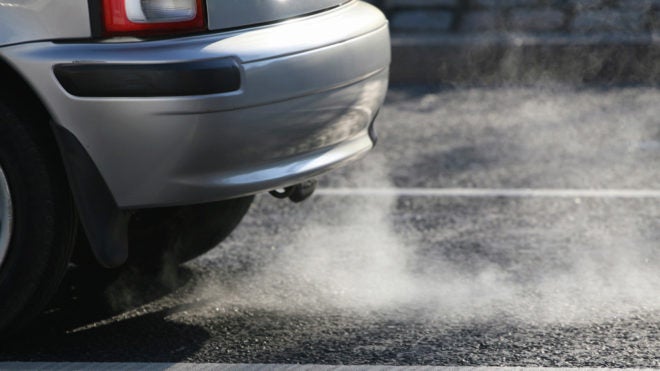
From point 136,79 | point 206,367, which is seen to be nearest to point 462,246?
point 206,367

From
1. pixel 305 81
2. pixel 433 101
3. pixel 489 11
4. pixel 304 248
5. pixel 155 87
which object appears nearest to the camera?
pixel 155 87

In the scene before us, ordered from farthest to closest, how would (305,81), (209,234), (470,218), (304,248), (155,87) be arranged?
(470,218)
(304,248)
(209,234)
(305,81)
(155,87)

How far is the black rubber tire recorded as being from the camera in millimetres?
3332

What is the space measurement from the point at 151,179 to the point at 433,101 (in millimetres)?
4558

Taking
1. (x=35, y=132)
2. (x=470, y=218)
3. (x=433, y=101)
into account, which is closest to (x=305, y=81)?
(x=35, y=132)

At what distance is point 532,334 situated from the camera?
350 centimetres

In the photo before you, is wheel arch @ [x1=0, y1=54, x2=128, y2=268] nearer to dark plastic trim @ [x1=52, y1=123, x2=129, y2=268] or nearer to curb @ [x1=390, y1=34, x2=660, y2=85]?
dark plastic trim @ [x1=52, y1=123, x2=129, y2=268]

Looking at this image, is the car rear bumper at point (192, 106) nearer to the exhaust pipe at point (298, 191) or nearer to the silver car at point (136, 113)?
the silver car at point (136, 113)

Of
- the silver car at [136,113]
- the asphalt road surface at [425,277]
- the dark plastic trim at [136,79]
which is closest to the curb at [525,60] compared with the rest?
the asphalt road surface at [425,277]

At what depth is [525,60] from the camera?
27.9 ft

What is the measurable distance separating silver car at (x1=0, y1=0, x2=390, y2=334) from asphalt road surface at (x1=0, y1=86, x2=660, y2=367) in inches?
16.4

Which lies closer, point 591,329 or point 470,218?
point 591,329

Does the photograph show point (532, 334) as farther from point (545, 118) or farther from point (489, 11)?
point (489, 11)

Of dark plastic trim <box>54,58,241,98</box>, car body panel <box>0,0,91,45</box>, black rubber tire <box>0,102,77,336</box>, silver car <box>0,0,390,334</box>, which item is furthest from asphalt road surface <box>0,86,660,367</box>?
car body panel <box>0,0,91,45</box>
